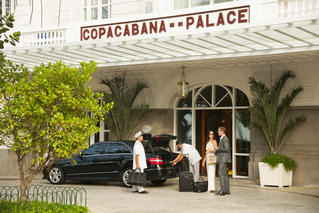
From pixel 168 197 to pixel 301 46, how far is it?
5424 mm

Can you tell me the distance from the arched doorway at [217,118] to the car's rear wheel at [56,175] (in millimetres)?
5087

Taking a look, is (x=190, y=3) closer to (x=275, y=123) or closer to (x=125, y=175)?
Answer: (x=275, y=123)

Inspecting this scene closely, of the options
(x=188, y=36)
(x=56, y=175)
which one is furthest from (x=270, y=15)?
(x=56, y=175)

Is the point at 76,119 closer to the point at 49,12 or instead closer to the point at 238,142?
the point at 238,142

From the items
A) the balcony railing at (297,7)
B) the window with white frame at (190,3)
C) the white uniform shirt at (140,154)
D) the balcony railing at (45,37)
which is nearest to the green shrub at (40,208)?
the white uniform shirt at (140,154)

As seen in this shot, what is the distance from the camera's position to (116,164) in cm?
1455

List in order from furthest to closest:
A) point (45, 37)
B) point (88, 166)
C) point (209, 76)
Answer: point (209, 76) < point (45, 37) < point (88, 166)

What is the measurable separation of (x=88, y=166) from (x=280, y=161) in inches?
229

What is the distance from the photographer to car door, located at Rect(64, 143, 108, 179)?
14.9 m

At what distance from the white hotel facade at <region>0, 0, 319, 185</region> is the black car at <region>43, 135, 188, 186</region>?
286cm

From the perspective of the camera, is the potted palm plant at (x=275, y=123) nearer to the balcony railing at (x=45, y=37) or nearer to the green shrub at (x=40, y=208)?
the balcony railing at (x=45, y=37)

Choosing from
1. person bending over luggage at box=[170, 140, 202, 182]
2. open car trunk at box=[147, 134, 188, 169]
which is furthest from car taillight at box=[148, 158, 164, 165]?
person bending over luggage at box=[170, 140, 202, 182]

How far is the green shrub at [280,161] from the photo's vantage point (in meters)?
14.9

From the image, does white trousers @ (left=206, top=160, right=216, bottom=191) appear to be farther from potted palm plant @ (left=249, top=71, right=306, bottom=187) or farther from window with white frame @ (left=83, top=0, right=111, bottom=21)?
window with white frame @ (left=83, top=0, right=111, bottom=21)
